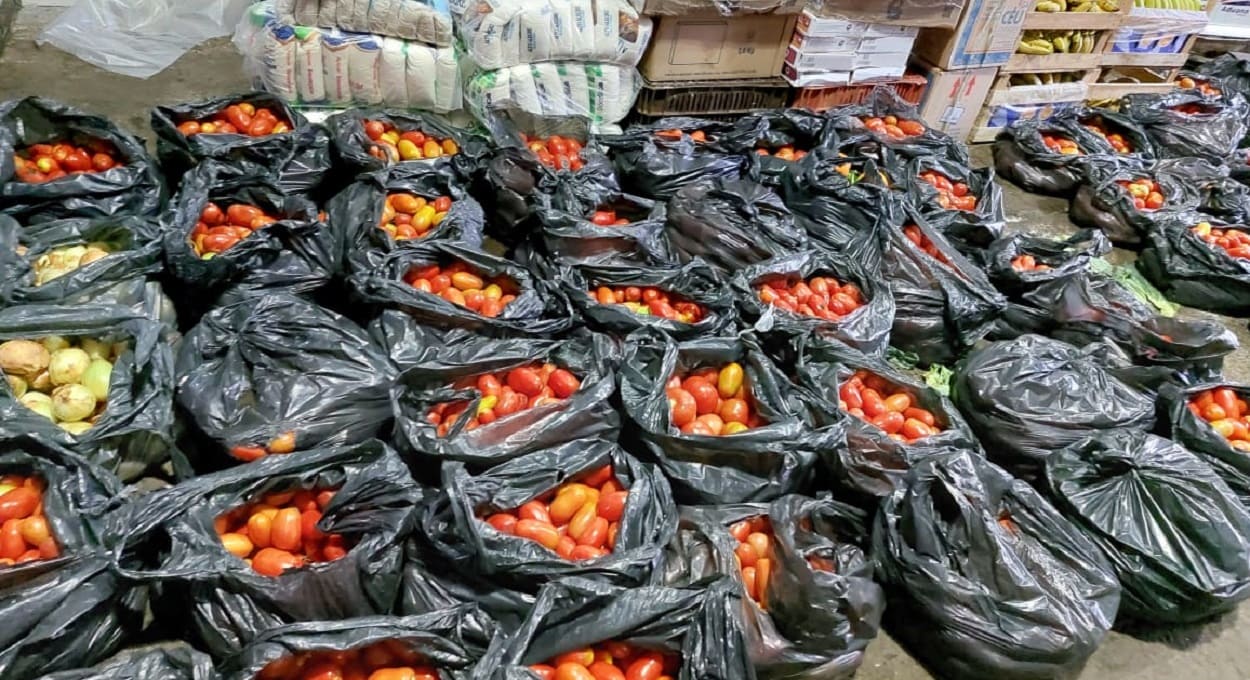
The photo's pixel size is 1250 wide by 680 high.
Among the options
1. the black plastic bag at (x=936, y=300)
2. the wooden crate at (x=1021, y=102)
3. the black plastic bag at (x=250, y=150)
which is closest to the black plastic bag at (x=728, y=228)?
the black plastic bag at (x=936, y=300)

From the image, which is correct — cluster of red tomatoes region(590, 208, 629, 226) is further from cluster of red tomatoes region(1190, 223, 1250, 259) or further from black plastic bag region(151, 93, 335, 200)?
cluster of red tomatoes region(1190, 223, 1250, 259)

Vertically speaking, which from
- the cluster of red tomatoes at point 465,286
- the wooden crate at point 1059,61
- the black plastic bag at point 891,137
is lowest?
the cluster of red tomatoes at point 465,286

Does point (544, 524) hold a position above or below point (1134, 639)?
above

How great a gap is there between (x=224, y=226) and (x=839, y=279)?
7.64ft

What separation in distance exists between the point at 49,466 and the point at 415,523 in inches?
34.6

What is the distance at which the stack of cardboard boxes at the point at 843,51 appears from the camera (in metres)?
4.45

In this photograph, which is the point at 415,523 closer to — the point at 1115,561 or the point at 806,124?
the point at 1115,561

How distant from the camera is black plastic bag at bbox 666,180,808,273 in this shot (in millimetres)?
3439

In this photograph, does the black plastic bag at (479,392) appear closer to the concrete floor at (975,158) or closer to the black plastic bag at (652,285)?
the black plastic bag at (652,285)

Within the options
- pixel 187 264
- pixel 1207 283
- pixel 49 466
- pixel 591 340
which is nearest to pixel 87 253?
pixel 187 264

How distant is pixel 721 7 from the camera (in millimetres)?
4121

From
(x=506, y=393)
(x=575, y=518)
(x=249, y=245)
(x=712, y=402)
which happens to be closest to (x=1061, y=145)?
(x=712, y=402)

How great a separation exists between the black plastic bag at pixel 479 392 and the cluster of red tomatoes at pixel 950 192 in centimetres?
228

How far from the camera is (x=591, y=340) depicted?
2.71 m
